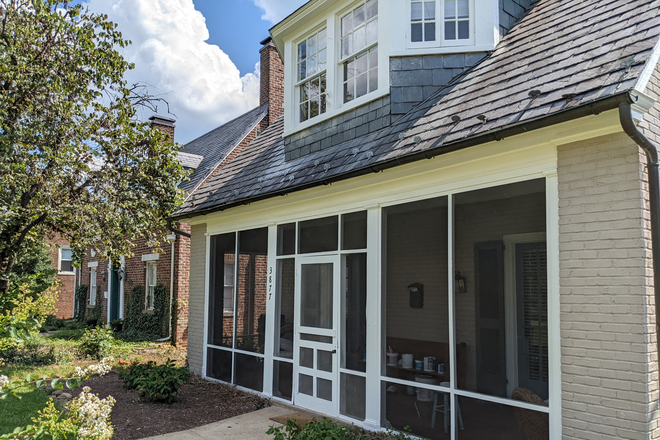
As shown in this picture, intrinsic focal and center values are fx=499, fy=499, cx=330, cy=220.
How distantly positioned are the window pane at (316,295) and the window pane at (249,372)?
5.02 ft

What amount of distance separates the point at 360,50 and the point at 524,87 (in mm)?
3435

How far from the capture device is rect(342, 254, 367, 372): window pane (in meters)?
6.73

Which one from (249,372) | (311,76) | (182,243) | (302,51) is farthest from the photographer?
(182,243)

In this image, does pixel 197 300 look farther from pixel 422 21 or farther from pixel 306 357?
pixel 422 21

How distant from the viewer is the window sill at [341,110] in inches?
297

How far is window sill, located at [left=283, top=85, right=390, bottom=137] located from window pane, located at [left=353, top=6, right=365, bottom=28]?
129cm

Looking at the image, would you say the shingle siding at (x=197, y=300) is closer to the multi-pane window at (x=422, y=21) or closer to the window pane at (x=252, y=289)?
the window pane at (x=252, y=289)

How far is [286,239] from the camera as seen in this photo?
8383 millimetres

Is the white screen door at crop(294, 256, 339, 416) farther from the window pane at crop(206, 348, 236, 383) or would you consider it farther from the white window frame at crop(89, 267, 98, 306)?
the white window frame at crop(89, 267, 98, 306)

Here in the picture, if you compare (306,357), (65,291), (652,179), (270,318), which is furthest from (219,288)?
(65,291)

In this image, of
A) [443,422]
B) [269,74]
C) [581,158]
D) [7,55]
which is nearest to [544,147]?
[581,158]

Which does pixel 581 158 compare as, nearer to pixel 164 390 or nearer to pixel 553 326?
pixel 553 326

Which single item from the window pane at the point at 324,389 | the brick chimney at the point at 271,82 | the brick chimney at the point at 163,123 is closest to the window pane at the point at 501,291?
the window pane at the point at 324,389

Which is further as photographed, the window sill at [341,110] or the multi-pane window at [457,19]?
the window sill at [341,110]
